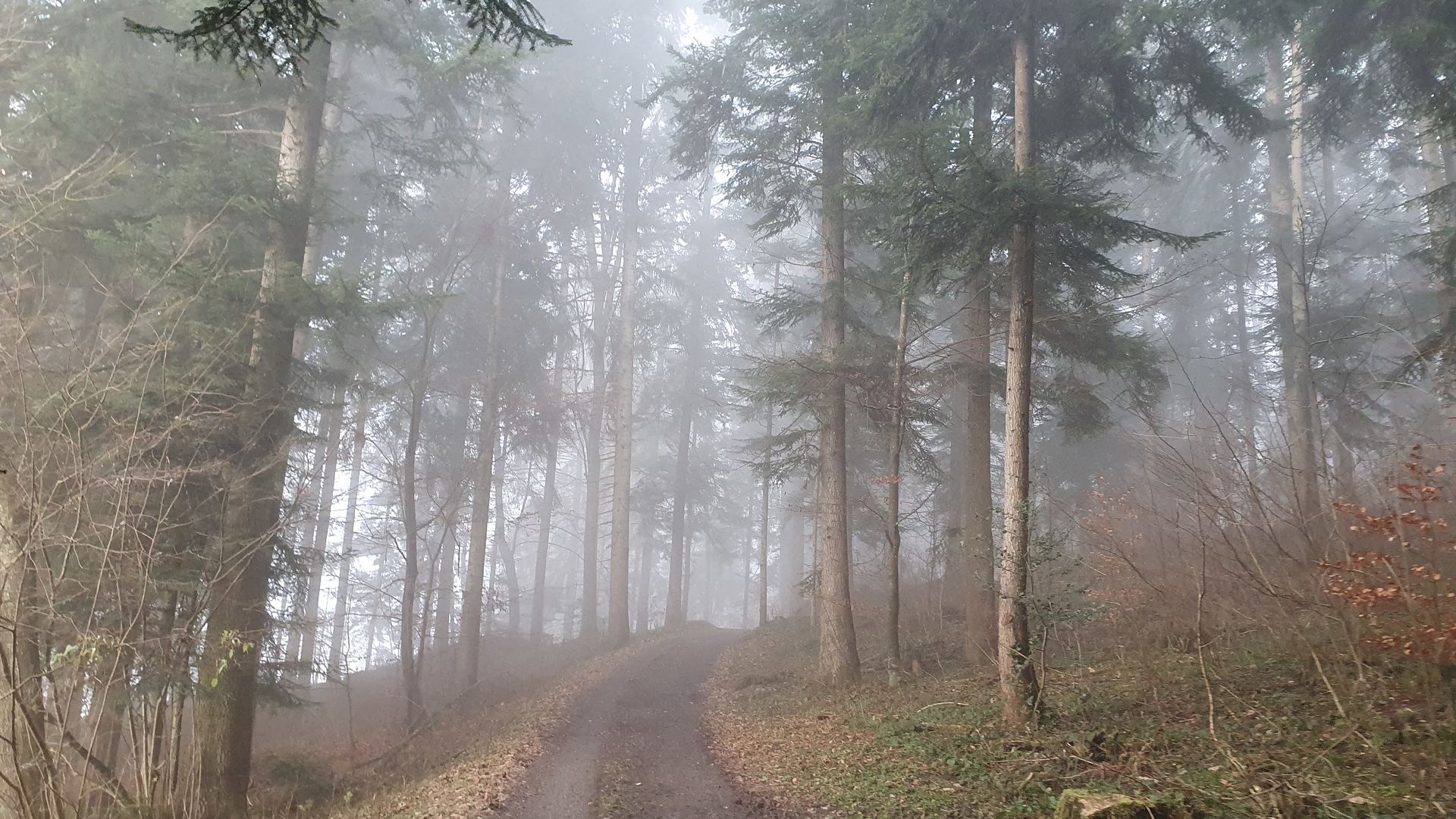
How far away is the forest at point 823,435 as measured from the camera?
263 inches

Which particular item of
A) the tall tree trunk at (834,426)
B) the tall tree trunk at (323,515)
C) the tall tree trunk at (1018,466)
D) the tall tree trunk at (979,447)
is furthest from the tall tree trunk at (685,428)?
the tall tree trunk at (1018,466)

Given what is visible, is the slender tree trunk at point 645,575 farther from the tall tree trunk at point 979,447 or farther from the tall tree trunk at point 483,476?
the tall tree trunk at point 979,447

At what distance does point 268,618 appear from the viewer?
1025 centimetres

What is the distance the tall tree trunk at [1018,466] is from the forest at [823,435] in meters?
0.06

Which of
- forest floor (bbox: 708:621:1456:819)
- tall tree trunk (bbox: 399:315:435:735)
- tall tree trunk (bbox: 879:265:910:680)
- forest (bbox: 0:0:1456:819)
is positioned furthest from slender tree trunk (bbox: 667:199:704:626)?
forest floor (bbox: 708:621:1456:819)

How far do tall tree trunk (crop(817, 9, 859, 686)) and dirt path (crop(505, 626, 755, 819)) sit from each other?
2.82 m

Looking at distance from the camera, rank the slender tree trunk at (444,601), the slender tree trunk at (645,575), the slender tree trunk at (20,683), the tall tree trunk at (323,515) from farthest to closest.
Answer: the slender tree trunk at (645,575) → the slender tree trunk at (444,601) → the tall tree trunk at (323,515) → the slender tree trunk at (20,683)

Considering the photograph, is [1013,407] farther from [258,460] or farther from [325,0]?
[325,0]

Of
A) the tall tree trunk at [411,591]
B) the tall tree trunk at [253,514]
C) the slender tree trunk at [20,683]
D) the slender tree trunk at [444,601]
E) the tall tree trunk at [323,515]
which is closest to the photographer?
the slender tree trunk at [20,683]

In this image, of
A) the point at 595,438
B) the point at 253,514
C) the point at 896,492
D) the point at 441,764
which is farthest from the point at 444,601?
the point at 896,492

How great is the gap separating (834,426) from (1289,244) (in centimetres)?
1246

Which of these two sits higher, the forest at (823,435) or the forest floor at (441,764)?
the forest at (823,435)

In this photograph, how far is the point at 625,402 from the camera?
24.3 metres

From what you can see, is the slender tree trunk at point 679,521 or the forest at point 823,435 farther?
the slender tree trunk at point 679,521
